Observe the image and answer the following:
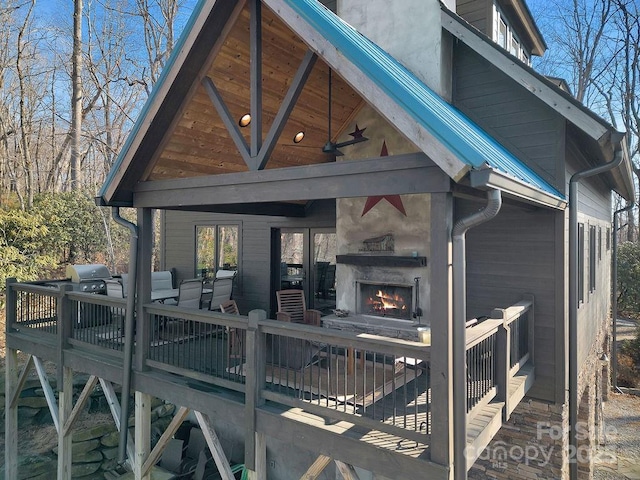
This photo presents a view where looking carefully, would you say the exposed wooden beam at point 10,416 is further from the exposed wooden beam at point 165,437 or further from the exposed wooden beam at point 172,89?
the exposed wooden beam at point 172,89

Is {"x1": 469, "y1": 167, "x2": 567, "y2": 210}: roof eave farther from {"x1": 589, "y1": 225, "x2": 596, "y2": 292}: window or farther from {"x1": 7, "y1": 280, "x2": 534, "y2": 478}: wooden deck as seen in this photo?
{"x1": 589, "y1": 225, "x2": 596, "y2": 292}: window

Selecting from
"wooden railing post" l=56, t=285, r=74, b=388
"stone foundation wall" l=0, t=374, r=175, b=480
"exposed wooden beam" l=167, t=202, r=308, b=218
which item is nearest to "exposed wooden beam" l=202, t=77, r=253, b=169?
"exposed wooden beam" l=167, t=202, r=308, b=218

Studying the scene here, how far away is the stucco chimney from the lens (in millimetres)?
6844

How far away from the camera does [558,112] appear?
592 centimetres

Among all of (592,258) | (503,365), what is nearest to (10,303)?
(503,365)

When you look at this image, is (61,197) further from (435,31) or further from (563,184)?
(563,184)

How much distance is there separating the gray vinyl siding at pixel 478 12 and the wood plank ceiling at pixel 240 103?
2871mm

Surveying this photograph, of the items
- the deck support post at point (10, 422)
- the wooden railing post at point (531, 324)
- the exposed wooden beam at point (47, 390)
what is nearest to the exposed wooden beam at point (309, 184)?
the wooden railing post at point (531, 324)

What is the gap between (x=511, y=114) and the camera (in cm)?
656

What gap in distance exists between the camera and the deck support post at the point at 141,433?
6426mm

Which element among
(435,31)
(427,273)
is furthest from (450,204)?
(435,31)

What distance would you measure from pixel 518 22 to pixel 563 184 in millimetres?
5233

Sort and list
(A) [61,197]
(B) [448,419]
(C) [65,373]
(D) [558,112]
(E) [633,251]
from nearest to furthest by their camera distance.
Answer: (B) [448,419], (D) [558,112], (C) [65,373], (A) [61,197], (E) [633,251]

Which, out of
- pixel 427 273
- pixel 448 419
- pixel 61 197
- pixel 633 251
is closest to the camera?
pixel 448 419
